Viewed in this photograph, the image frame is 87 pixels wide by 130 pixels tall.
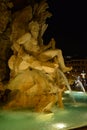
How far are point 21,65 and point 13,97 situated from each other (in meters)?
1.11

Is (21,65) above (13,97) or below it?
above

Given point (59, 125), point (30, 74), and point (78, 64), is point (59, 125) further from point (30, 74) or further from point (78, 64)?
point (78, 64)

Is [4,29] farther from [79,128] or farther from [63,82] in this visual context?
[79,128]

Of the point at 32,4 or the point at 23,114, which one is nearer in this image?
the point at 23,114

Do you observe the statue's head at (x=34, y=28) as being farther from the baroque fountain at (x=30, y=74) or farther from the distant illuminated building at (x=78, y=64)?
the distant illuminated building at (x=78, y=64)

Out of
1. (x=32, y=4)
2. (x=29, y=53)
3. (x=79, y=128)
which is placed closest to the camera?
(x=79, y=128)

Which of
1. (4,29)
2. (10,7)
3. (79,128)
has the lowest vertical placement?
(79,128)

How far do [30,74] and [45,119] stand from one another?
1989 millimetres

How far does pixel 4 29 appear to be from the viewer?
10625 millimetres

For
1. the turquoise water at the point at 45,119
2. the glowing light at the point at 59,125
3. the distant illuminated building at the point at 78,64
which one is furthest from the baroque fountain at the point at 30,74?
the distant illuminated building at the point at 78,64

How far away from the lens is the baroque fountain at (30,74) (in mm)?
9539

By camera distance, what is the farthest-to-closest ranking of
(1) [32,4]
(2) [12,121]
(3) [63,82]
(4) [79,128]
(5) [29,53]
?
(1) [32,4], (3) [63,82], (5) [29,53], (2) [12,121], (4) [79,128]

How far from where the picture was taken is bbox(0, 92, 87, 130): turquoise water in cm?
726

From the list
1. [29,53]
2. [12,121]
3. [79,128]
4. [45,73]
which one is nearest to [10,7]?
[29,53]
